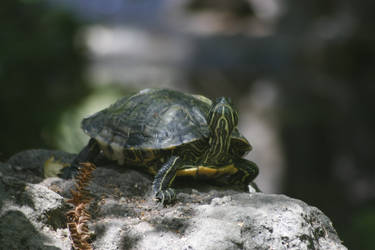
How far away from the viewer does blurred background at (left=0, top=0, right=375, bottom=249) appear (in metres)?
7.00

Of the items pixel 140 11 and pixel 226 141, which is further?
pixel 140 11

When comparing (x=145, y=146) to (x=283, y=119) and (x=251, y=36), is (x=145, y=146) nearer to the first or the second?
(x=283, y=119)

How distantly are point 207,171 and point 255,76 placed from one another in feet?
33.7

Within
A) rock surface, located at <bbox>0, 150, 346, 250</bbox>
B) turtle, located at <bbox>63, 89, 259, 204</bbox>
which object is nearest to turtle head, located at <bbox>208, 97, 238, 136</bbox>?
turtle, located at <bbox>63, 89, 259, 204</bbox>

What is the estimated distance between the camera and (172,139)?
117 inches

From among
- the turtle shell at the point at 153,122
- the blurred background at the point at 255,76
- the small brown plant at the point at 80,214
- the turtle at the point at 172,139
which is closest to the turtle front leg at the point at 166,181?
the turtle at the point at 172,139

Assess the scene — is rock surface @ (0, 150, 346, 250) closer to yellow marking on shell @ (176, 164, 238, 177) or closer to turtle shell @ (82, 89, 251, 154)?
yellow marking on shell @ (176, 164, 238, 177)

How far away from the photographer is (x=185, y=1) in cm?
1861

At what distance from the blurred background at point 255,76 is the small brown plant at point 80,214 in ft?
7.84

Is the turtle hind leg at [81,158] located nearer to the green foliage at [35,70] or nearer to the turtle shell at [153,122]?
the turtle shell at [153,122]

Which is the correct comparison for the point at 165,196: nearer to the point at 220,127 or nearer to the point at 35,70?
the point at 220,127

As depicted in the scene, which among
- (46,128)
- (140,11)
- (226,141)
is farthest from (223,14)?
(226,141)

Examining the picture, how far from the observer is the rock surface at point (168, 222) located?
2.17 meters

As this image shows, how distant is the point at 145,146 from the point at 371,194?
346 inches
